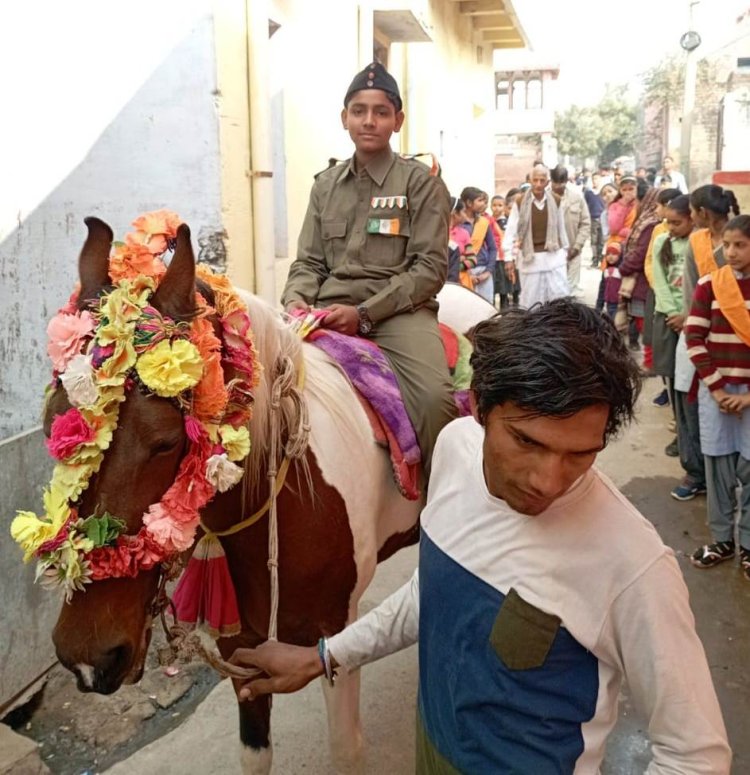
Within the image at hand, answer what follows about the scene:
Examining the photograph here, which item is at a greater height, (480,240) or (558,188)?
(558,188)

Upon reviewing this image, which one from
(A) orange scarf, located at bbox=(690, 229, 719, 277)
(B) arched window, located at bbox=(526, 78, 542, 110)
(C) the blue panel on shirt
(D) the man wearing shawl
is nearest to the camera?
(C) the blue panel on shirt

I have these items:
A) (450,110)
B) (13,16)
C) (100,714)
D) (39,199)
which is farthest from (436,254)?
(450,110)

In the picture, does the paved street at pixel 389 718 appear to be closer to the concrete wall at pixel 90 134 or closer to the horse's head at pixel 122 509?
the horse's head at pixel 122 509

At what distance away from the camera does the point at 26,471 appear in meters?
3.34

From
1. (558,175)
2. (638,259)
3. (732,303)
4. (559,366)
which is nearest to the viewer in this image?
(559,366)

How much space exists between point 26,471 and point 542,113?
3551cm

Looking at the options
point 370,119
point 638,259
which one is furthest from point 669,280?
point 370,119

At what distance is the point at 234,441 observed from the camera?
70.1 inches

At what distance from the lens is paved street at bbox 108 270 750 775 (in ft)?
9.68

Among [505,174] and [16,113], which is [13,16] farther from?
[505,174]

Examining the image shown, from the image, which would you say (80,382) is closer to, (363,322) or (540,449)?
(540,449)

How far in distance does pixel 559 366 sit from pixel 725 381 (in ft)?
11.2

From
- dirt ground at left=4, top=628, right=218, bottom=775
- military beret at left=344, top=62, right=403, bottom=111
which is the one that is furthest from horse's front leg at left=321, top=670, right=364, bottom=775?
military beret at left=344, top=62, right=403, bottom=111

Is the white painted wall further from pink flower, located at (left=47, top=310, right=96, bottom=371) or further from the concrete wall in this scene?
pink flower, located at (left=47, top=310, right=96, bottom=371)
